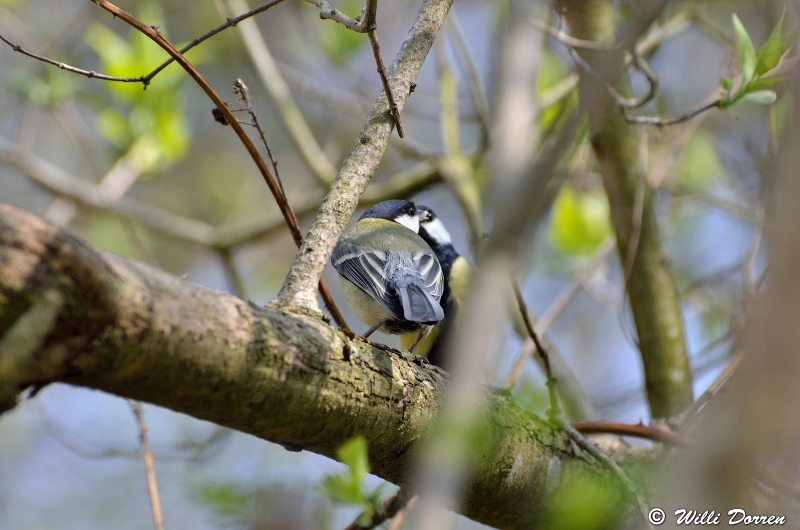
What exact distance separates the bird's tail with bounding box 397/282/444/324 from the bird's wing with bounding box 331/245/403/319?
45mm

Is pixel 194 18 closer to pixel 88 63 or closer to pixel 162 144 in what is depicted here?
pixel 88 63

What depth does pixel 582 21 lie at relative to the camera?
116 inches

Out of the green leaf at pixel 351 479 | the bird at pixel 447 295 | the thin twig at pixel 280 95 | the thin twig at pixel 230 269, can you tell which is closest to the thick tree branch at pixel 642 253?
the bird at pixel 447 295

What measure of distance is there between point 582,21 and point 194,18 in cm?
451

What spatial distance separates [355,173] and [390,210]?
6.24 ft

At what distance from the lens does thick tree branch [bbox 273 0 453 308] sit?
4.41 ft

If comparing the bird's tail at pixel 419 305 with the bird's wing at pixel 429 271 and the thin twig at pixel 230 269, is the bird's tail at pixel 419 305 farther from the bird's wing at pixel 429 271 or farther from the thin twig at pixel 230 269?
the thin twig at pixel 230 269

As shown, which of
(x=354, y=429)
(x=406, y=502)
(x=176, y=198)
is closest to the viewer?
(x=354, y=429)

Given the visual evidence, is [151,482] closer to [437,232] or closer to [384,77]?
[384,77]

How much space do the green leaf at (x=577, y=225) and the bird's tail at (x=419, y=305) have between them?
1.45 metres

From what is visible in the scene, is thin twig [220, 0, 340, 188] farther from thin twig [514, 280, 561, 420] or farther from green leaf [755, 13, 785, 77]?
green leaf [755, 13, 785, 77]

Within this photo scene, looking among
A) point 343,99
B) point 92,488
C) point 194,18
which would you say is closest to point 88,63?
point 194,18

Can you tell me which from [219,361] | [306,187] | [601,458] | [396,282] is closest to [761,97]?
[601,458]

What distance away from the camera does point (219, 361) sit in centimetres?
93
